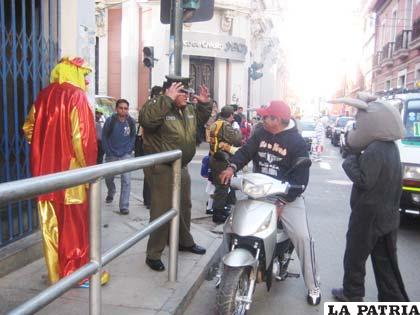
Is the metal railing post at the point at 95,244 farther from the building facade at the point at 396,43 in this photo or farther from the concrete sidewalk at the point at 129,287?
the building facade at the point at 396,43

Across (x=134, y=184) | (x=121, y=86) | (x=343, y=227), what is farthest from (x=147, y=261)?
(x=121, y=86)

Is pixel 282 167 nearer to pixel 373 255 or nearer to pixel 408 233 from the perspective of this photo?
pixel 373 255

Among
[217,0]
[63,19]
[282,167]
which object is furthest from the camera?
[217,0]

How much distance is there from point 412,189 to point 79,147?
476 centimetres

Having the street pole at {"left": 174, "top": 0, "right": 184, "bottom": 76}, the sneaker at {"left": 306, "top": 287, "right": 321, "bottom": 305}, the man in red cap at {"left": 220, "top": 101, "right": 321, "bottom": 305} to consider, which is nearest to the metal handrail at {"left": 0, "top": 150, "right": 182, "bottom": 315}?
the man in red cap at {"left": 220, "top": 101, "right": 321, "bottom": 305}

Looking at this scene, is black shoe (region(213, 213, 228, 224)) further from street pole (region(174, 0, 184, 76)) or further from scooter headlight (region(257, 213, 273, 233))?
scooter headlight (region(257, 213, 273, 233))

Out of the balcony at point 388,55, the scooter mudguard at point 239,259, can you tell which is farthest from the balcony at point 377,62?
the scooter mudguard at point 239,259

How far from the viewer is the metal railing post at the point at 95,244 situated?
273cm

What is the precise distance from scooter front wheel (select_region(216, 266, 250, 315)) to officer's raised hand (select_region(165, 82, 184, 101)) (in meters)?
1.74

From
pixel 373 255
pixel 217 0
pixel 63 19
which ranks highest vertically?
pixel 217 0

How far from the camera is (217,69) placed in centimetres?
2269

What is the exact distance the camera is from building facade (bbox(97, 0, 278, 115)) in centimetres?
2150

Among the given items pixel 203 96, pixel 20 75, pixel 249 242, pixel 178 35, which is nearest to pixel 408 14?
pixel 178 35

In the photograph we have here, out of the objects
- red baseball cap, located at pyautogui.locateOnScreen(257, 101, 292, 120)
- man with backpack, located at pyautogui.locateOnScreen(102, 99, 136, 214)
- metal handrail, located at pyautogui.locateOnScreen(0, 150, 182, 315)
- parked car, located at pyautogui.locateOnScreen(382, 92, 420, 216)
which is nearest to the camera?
metal handrail, located at pyautogui.locateOnScreen(0, 150, 182, 315)
